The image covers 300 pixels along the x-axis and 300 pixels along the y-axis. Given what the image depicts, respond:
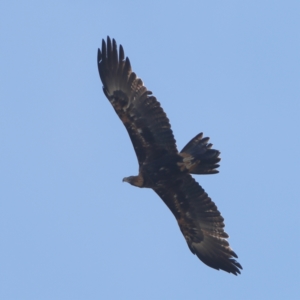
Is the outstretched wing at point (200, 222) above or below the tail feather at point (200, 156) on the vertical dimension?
below

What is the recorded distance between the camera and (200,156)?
17750 millimetres

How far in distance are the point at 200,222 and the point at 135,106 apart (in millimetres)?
3194

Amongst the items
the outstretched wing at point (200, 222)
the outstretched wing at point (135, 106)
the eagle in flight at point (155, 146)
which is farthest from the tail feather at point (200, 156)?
the outstretched wing at point (200, 222)

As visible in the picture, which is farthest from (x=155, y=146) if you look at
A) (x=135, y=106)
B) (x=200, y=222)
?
(x=200, y=222)

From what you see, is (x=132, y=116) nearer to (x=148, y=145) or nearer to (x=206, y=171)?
(x=148, y=145)

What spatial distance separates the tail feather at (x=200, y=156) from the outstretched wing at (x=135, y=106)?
1.08 ft

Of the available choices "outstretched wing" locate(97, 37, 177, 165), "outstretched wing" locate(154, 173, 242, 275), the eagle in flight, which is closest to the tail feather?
the eagle in flight

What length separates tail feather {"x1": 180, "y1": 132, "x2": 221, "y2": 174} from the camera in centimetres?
1772

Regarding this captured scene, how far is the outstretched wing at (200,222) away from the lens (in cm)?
1861

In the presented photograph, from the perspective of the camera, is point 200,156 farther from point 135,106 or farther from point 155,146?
point 135,106

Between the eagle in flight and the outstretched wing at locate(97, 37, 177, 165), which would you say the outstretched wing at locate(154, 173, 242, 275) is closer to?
the eagle in flight

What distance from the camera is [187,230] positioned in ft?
63.4

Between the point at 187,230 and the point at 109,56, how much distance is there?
14.6 feet

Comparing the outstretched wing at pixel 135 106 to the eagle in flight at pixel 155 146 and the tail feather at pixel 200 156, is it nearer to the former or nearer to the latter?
the eagle in flight at pixel 155 146
